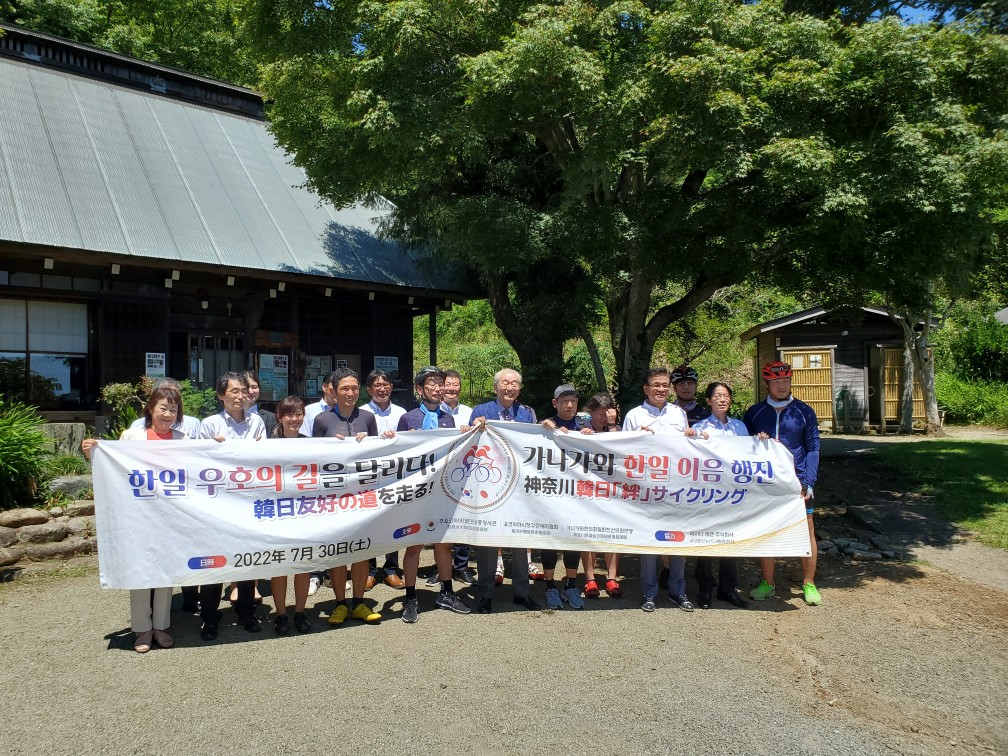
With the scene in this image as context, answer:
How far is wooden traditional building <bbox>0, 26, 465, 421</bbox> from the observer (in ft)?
36.2

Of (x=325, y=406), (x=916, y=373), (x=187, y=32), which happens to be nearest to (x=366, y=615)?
(x=325, y=406)

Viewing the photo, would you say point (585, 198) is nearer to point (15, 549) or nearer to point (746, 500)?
point (746, 500)

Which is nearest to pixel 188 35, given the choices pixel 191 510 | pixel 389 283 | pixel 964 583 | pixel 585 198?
pixel 389 283

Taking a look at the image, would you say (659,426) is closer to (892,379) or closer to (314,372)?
(314,372)

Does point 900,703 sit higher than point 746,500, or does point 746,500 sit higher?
Answer: point 746,500

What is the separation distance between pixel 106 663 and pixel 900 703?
4973 millimetres

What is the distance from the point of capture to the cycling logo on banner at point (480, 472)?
5.62m

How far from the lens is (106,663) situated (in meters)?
4.56

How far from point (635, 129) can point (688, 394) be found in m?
3.27

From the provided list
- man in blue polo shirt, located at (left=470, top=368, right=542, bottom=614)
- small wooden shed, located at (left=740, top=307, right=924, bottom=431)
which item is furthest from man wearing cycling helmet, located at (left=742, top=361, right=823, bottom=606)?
small wooden shed, located at (left=740, top=307, right=924, bottom=431)

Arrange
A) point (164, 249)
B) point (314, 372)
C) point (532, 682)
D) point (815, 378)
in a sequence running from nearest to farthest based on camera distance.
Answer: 1. point (532, 682)
2. point (164, 249)
3. point (314, 372)
4. point (815, 378)

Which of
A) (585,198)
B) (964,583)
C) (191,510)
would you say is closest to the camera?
(191,510)

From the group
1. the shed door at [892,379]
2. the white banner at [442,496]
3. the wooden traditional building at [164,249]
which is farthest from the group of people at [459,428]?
the shed door at [892,379]

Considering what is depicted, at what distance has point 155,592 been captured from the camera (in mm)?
4844
